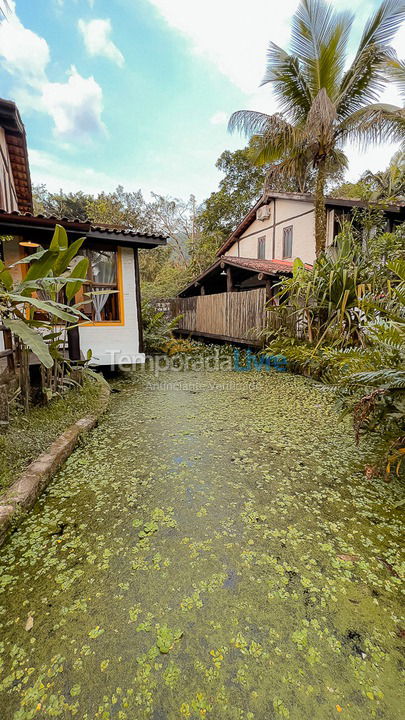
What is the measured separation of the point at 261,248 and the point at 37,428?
1212 centimetres

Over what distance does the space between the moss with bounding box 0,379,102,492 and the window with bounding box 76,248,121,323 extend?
7.69 ft

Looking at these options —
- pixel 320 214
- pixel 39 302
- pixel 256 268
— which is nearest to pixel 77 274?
pixel 39 302

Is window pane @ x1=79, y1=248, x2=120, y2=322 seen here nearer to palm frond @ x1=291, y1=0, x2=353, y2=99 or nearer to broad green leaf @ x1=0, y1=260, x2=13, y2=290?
broad green leaf @ x1=0, y1=260, x2=13, y2=290

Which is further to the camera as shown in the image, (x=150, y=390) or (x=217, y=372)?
(x=217, y=372)

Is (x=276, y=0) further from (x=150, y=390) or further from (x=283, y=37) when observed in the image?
(x=150, y=390)

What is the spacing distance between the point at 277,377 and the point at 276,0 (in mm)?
8296

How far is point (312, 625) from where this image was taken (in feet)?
4.06

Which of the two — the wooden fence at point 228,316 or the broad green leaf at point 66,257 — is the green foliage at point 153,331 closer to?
the wooden fence at point 228,316

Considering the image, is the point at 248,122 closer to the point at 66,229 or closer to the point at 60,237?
the point at 66,229

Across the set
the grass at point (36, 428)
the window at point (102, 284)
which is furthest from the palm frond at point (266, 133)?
the grass at point (36, 428)

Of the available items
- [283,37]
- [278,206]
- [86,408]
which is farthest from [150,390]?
[278,206]

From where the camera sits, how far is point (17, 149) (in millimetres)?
7281

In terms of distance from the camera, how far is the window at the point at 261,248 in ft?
41.9

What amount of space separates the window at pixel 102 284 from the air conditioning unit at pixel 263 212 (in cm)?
843
